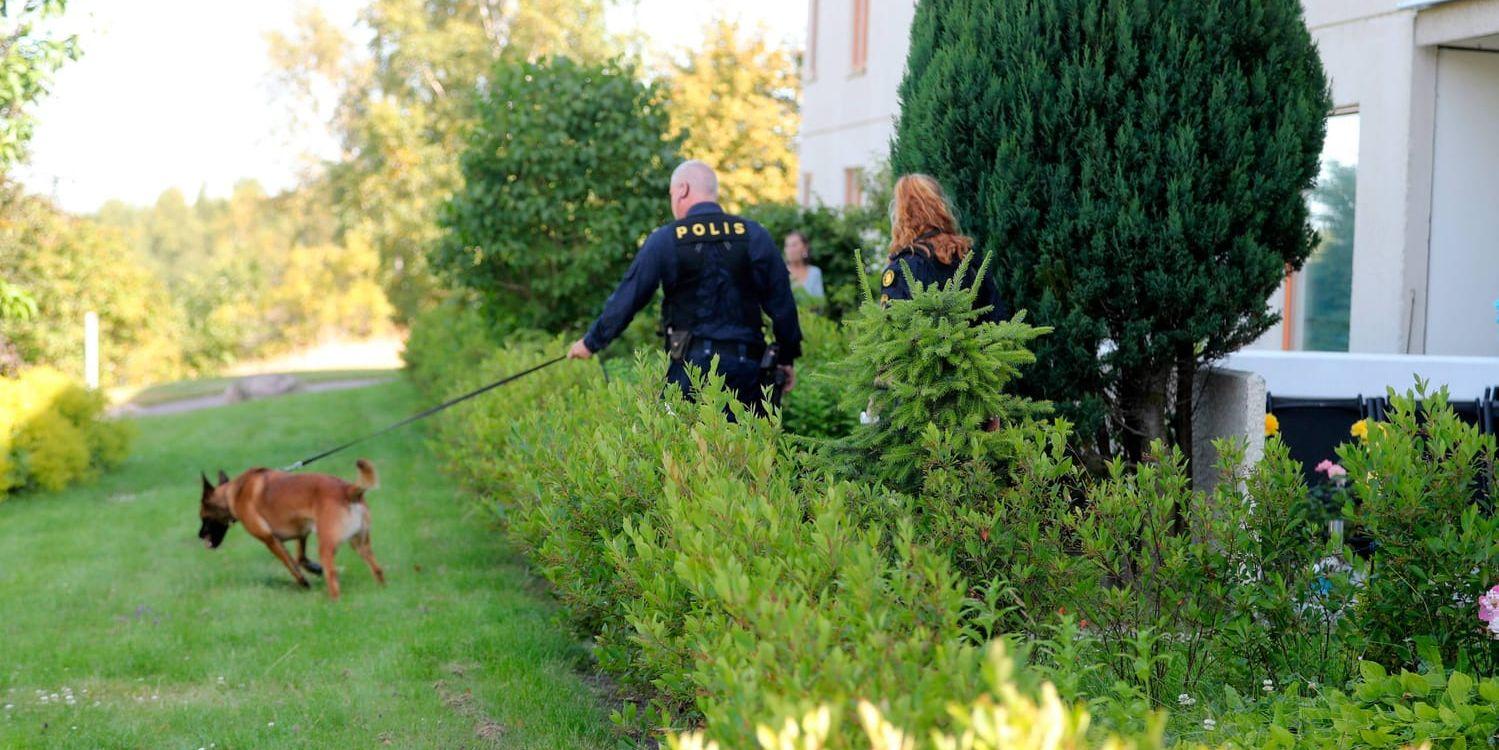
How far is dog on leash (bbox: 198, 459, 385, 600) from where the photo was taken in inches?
313

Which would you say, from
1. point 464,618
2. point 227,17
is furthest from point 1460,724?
point 227,17

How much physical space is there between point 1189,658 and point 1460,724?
2.84ft

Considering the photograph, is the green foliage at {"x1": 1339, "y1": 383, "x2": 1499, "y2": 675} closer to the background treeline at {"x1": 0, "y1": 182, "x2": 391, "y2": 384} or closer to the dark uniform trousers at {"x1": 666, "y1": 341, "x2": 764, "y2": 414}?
the dark uniform trousers at {"x1": 666, "y1": 341, "x2": 764, "y2": 414}

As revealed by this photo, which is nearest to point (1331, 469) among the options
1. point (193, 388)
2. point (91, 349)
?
point (91, 349)

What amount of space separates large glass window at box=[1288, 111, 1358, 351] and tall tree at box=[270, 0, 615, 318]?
2619 centimetres

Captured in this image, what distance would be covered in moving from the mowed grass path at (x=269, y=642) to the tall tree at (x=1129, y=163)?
102 inches

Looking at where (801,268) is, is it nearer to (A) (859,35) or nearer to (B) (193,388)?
(A) (859,35)

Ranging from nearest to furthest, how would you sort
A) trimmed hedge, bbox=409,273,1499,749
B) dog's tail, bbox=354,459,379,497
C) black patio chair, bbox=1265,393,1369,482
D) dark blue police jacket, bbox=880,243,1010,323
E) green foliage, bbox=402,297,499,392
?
trimmed hedge, bbox=409,273,1499,749 < dark blue police jacket, bbox=880,243,1010,323 < black patio chair, bbox=1265,393,1369,482 < dog's tail, bbox=354,459,379,497 < green foliage, bbox=402,297,499,392

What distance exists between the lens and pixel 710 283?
7023 millimetres

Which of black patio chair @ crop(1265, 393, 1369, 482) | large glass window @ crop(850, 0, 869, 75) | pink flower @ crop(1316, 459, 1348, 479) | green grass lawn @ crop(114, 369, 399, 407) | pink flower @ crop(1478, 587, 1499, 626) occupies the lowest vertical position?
green grass lawn @ crop(114, 369, 399, 407)

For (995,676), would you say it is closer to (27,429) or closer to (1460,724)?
(1460,724)

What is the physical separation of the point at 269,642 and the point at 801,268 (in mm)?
6013

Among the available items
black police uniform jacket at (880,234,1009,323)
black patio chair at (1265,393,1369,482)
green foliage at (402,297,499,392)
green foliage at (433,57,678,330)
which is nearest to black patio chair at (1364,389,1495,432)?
black patio chair at (1265,393,1369,482)

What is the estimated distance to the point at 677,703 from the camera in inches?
148
